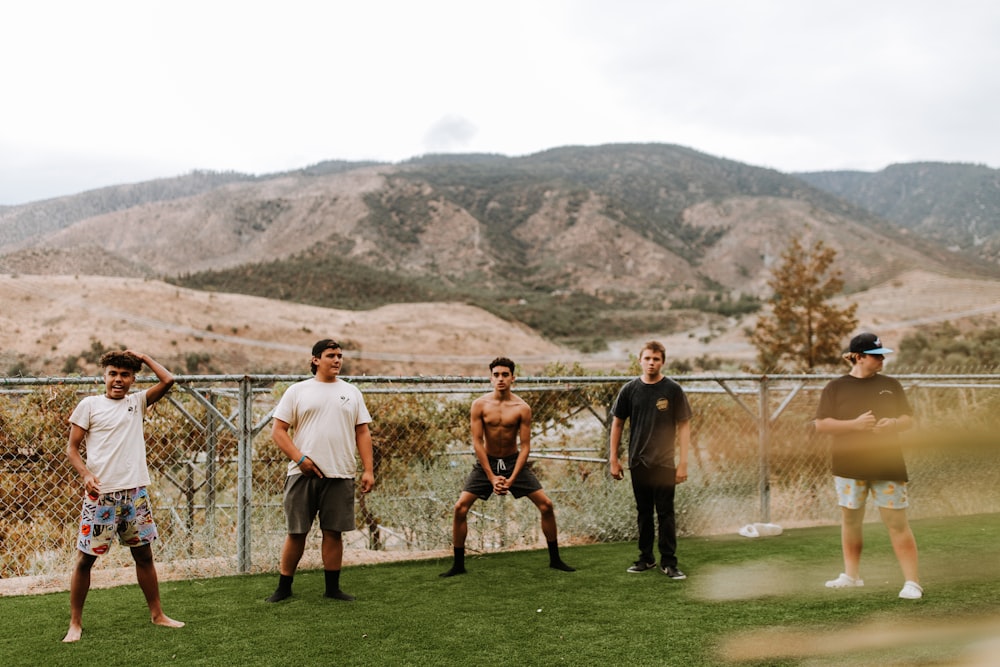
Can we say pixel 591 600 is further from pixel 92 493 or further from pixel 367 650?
pixel 92 493

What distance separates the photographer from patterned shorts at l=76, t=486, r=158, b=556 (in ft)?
13.7

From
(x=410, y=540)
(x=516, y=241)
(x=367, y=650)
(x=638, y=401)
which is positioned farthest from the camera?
(x=516, y=241)

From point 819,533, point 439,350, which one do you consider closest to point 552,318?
point 439,350

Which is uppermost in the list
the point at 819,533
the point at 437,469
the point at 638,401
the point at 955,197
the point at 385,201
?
the point at 955,197

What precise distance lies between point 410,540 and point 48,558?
3094 millimetres

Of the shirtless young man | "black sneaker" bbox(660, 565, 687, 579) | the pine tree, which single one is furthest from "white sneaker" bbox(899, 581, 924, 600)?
the pine tree

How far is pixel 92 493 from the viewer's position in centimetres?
416

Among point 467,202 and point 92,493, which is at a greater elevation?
point 467,202

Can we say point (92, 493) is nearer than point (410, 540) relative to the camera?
Yes

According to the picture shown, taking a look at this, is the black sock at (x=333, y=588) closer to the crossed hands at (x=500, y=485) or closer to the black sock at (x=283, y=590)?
the black sock at (x=283, y=590)

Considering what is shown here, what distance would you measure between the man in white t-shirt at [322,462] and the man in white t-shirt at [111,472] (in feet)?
2.95

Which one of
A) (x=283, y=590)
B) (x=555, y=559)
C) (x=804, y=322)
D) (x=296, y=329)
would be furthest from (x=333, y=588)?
(x=296, y=329)

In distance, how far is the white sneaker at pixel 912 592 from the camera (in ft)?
15.5

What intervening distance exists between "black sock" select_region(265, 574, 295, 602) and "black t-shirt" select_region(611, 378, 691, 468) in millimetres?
2692
